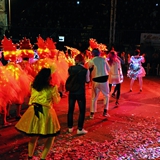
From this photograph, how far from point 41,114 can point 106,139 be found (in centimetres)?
214

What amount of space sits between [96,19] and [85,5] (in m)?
2.20

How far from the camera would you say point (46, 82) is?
4633mm

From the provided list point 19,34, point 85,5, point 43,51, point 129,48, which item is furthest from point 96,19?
point 43,51

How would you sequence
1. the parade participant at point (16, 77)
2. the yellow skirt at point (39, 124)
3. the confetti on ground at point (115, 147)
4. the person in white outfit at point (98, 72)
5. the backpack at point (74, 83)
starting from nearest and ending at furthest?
the yellow skirt at point (39, 124), the confetti on ground at point (115, 147), the backpack at point (74, 83), the parade participant at point (16, 77), the person in white outfit at point (98, 72)

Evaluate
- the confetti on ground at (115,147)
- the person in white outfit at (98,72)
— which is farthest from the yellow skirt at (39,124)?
the person in white outfit at (98,72)

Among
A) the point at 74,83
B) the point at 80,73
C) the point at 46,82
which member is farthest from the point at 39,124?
the point at 80,73

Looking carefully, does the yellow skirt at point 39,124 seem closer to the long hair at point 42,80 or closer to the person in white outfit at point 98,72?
the long hair at point 42,80

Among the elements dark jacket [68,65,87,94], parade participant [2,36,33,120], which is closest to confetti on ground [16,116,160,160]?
dark jacket [68,65,87,94]

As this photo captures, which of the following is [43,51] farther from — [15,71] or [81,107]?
[81,107]

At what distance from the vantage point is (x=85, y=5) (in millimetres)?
24625

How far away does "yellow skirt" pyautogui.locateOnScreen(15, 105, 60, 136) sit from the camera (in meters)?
4.55

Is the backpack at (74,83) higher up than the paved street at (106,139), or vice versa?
the backpack at (74,83)

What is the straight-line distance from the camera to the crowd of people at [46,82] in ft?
15.1

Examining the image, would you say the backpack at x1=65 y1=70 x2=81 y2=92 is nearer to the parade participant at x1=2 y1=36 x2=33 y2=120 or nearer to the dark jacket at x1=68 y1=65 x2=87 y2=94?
the dark jacket at x1=68 y1=65 x2=87 y2=94
